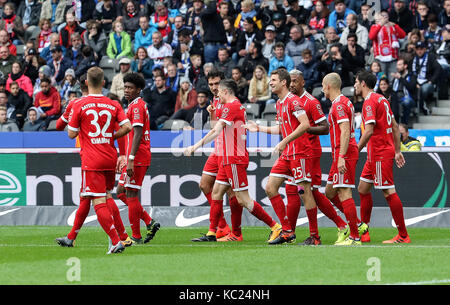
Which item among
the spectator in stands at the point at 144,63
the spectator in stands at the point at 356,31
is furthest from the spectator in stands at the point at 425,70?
the spectator in stands at the point at 144,63

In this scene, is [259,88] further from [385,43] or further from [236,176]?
[236,176]

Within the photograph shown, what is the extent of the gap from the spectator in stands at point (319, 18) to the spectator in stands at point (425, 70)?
3048mm

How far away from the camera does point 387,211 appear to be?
14953 mm

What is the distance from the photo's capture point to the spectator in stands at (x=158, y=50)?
72.6 feet

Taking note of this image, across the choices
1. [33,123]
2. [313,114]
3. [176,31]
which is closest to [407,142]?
[313,114]

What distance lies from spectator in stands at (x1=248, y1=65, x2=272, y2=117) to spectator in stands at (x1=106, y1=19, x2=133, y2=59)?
4.62 m

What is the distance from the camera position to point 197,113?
62.4ft

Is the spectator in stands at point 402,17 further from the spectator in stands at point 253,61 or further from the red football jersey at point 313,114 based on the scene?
the red football jersey at point 313,114

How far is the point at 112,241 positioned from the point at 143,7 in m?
→ 15.0

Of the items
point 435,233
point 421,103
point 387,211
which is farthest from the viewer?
Answer: point 421,103

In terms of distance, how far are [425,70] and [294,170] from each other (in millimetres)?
8392

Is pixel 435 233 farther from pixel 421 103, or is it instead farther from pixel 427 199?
pixel 421 103

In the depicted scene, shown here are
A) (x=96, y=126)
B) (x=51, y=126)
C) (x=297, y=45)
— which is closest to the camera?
(x=96, y=126)
